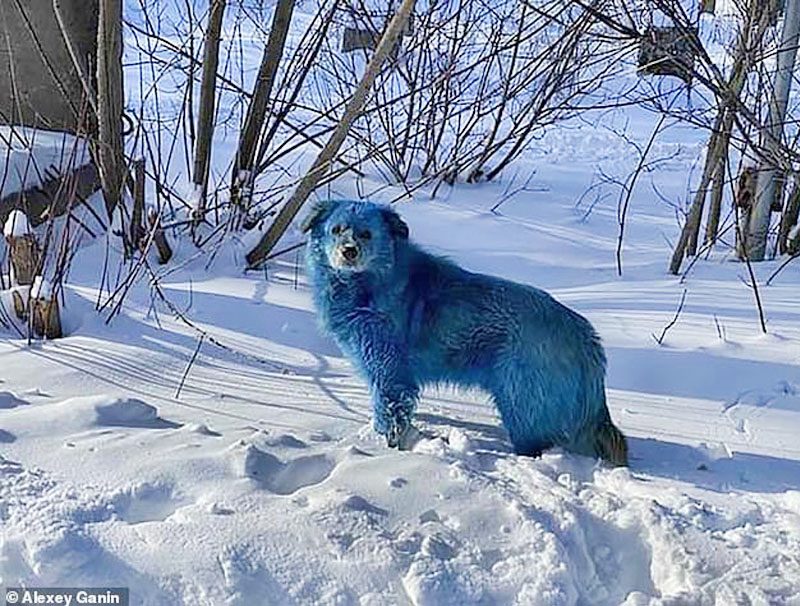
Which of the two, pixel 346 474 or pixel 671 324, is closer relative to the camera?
pixel 346 474

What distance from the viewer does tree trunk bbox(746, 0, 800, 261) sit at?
17.0 feet

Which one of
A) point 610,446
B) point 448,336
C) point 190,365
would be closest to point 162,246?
point 190,365

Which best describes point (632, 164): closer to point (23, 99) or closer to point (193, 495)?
point (23, 99)

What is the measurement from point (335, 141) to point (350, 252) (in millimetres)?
1599

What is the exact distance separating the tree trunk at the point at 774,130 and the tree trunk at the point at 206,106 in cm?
275

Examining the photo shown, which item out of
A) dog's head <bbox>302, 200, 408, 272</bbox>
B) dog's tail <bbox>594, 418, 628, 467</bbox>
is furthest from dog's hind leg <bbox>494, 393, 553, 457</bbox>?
dog's head <bbox>302, 200, 408, 272</bbox>

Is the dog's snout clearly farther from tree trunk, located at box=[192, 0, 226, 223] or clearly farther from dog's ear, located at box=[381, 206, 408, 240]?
tree trunk, located at box=[192, 0, 226, 223]

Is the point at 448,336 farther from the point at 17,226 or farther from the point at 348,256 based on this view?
the point at 17,226

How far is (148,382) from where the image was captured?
3.50 meters

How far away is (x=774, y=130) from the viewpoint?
17.3 feet

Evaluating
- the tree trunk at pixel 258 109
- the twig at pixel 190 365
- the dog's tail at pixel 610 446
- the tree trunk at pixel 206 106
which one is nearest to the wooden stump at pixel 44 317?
the twig at pixel 190 365

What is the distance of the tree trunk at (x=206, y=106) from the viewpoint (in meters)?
5.25

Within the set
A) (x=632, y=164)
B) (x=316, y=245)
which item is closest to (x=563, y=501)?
(x=316, y=245)

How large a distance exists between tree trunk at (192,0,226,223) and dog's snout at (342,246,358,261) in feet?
7.80
